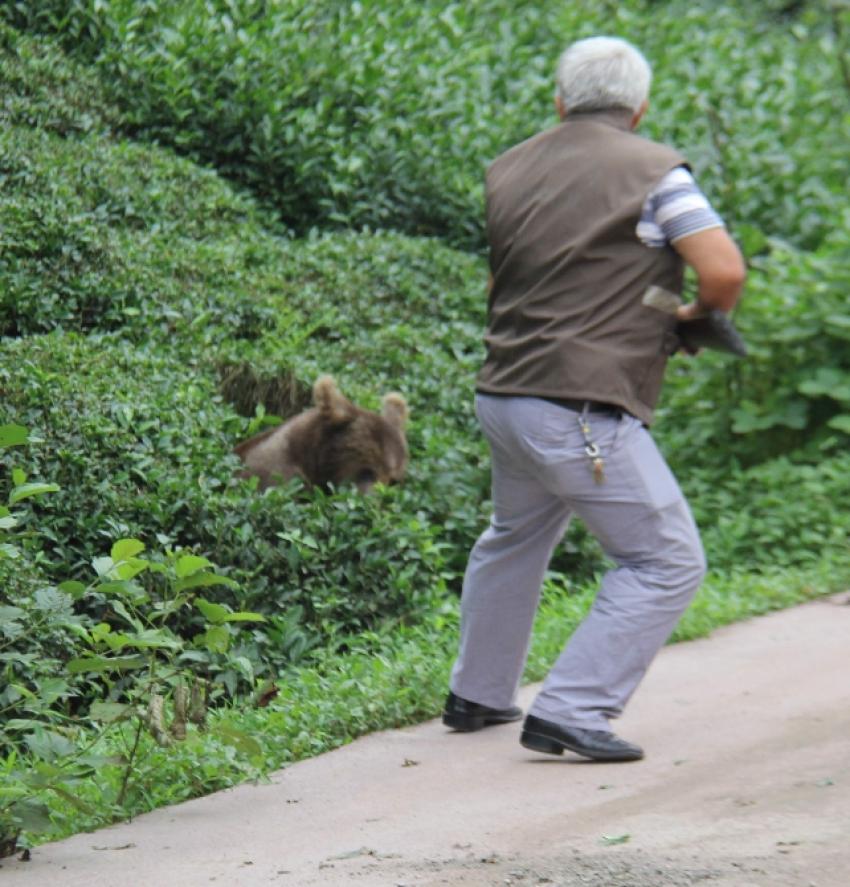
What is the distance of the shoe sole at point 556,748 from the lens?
16.1 feet

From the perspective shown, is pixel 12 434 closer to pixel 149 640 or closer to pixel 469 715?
pixel 149 640

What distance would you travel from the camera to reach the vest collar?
5.06 metres

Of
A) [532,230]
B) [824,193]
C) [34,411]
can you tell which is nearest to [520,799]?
[532,230]

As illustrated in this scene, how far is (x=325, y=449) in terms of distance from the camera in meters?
7.63

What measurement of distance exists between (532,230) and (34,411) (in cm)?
279

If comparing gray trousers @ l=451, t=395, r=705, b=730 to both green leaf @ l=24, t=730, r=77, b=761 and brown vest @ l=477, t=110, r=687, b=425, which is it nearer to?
brown vest @ l=477, t=110, r=687, b=425

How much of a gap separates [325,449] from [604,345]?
2976 mm

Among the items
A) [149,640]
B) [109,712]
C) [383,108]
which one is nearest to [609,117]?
[149,640]

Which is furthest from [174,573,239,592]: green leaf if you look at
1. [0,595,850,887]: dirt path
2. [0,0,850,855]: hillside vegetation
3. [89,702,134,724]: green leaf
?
[0,595,850,887]: dirt path

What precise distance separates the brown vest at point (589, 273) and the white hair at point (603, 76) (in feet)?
Answer: 0.15

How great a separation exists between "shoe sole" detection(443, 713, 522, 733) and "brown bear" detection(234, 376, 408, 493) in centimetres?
231

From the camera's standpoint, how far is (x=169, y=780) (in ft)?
15.9

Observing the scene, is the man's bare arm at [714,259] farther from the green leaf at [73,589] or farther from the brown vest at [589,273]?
the green leaf at [73,589]

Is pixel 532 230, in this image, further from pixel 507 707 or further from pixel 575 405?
pixel 507 707
